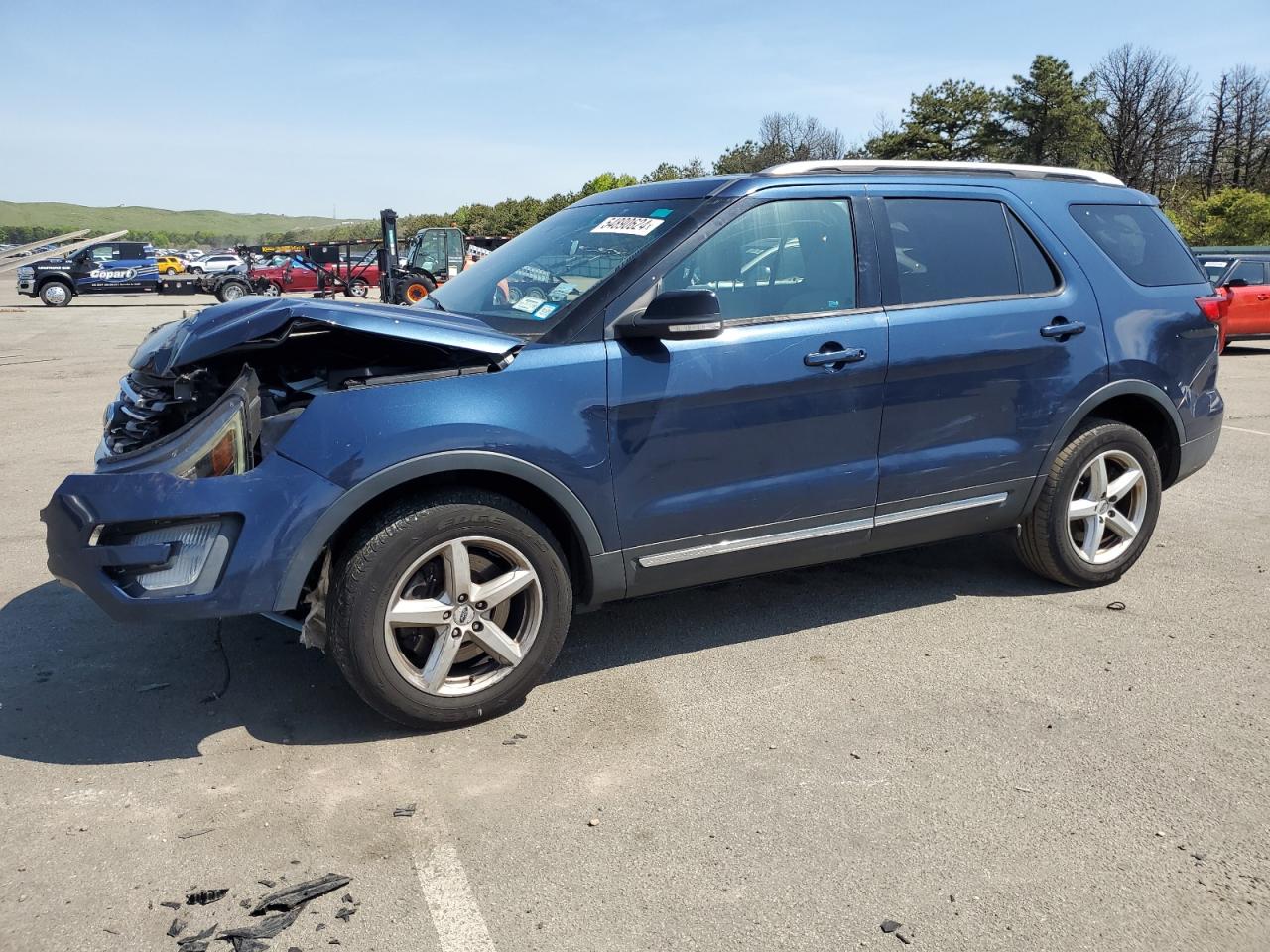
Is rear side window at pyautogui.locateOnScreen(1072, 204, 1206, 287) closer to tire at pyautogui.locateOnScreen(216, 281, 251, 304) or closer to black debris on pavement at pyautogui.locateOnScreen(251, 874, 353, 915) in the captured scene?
black debris on pavement at pyautogui.locateOnScreen(251, 874, 353, 915)

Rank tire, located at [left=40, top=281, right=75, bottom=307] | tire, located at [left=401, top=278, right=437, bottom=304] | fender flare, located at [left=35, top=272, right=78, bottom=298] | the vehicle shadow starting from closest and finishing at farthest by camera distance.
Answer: the vehicle shadow < tire, located at [left=401, top=278, right=437, bottom=304] < tire, located at [left=40, top=281, right=75, bottom=307] < fender flare, located at [left=35, top=272, right=78, bottom=298]

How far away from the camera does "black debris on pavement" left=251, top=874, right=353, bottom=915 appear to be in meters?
2.61

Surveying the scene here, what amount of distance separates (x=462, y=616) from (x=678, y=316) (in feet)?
4.15

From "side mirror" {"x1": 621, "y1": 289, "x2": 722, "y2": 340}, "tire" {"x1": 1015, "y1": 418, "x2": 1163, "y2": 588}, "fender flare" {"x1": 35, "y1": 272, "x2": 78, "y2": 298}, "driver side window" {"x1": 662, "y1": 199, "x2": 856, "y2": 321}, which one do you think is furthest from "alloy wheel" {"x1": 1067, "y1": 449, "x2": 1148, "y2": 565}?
"fender flare" {"x1": 35, "y1": 272, "x2": 78, "y2": 298}

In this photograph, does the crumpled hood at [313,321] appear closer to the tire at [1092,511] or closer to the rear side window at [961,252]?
the rear side window at [961,252]

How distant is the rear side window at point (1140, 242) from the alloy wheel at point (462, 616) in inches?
127

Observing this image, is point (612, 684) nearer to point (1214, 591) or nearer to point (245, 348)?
point (245, 348)

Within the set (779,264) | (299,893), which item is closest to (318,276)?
(779,264)

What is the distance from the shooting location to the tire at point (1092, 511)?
4.74 meters

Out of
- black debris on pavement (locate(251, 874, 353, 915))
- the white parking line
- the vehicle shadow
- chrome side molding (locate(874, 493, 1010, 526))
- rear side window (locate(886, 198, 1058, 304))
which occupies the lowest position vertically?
the white parking line

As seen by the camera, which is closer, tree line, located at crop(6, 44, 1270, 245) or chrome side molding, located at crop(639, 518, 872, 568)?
chrome side molding, located at crop(639, 518, 872, 568)

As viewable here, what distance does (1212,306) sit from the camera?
5086 mm

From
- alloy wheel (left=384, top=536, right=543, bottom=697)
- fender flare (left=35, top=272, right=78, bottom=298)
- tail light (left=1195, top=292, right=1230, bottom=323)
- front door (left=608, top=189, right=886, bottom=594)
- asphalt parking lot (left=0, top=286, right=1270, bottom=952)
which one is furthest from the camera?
fender flare (left=35, top=272, right=78, bottom=298)

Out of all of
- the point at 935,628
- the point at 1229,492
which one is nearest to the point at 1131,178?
→ the point at 1229,492
